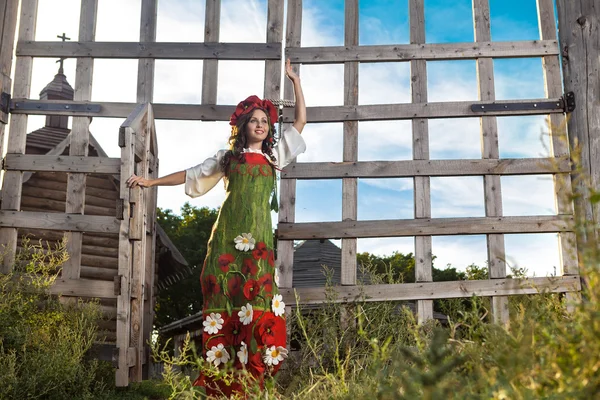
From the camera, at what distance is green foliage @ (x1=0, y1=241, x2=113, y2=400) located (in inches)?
179

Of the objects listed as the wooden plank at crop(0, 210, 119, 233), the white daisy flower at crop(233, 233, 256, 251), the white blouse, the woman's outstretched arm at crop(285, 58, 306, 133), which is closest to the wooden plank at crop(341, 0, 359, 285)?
the woman's outstretched arm at crop(285, 58, 306, 133)

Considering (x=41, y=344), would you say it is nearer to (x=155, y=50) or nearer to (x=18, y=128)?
(x=18, y=128)

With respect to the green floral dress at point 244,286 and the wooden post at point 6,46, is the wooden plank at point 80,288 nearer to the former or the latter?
the wooden post at point 6,46

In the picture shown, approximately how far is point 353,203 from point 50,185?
22.7ft

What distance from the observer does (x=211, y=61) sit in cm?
607

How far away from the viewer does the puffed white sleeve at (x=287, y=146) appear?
15.7 feet

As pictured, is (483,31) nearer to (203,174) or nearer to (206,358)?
(203,174)

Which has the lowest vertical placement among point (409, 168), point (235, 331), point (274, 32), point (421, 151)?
point (235, 331)

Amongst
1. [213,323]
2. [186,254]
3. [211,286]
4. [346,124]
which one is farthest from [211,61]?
[186,254]

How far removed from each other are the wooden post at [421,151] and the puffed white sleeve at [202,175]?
77.4 inches

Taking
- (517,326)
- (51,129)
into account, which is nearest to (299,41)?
(517,326)

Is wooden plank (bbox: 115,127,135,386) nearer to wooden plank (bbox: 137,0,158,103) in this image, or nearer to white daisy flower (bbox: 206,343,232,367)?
wooden plank (bbox: 137,0,158,103)

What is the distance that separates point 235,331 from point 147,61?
3.09 m

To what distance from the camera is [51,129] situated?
42.3 feet
